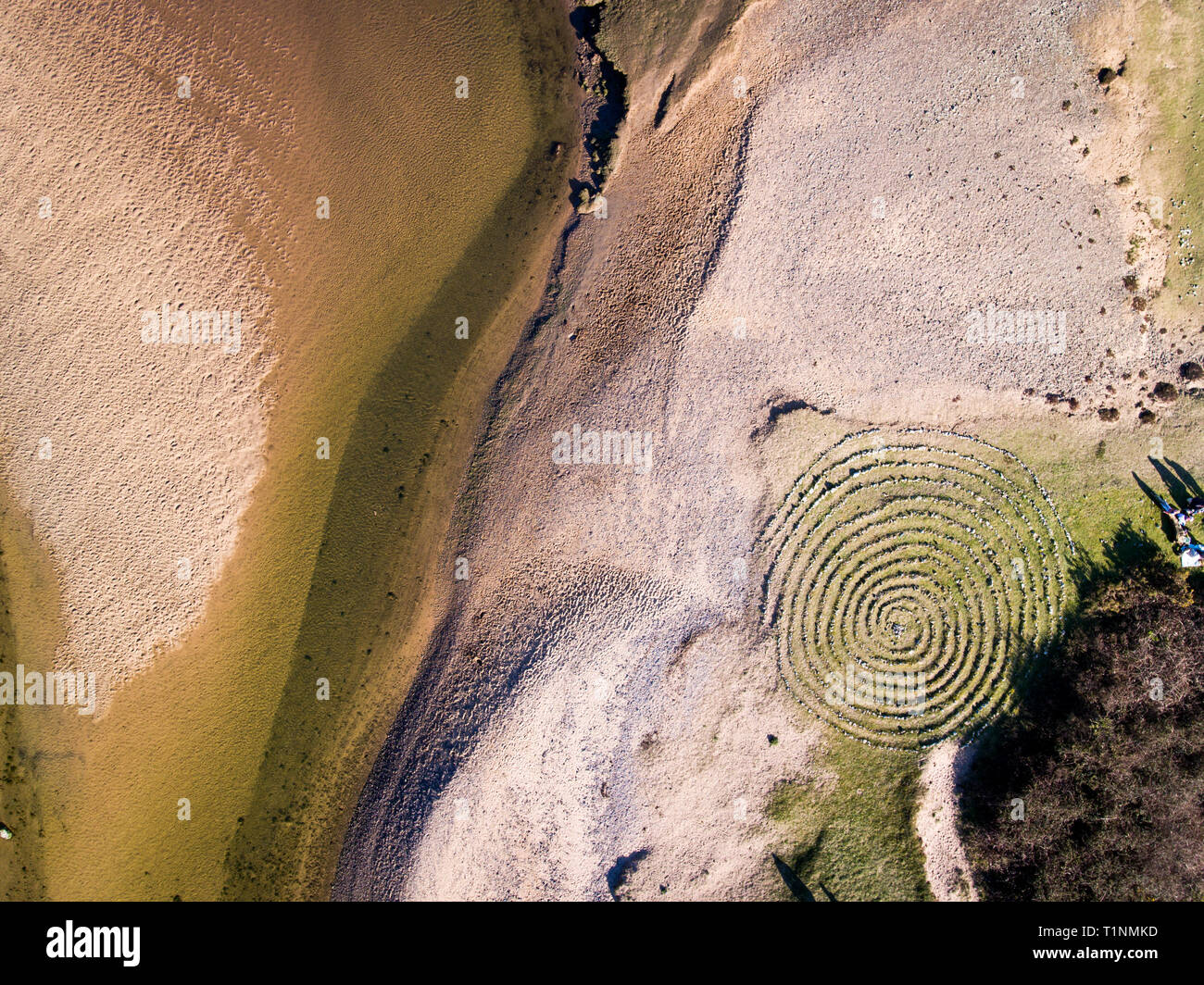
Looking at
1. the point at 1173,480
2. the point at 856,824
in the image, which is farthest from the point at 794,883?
the point at 1173,480

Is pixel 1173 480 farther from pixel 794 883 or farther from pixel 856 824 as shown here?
pixel 794 883

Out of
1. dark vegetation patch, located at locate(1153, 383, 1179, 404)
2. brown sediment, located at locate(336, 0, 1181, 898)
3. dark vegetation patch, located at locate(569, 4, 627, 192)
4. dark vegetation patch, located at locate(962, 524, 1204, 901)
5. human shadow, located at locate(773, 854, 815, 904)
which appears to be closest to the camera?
dark vegetation patch, located at locate(962, 524, 1204, 901)

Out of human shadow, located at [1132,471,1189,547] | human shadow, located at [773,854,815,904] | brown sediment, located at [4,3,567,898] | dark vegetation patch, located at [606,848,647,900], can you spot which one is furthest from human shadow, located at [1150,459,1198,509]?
brown sediment, located at [4,3,567,898]

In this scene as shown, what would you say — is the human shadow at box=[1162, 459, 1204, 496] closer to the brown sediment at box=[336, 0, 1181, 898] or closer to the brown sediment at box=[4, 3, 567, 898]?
the brown sediment at box=[336, 0, 1181, 898]

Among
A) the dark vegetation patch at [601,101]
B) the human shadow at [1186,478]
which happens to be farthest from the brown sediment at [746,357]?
the human shadow at [1186,478]

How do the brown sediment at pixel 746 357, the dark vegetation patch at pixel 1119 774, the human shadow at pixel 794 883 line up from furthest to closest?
the human shadow at pixel 794 883 < the brown sediment at pixel 746 357 < the dark vegetation patch at pixel 1119 774

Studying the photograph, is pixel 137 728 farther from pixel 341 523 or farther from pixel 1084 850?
pixel 1084 850

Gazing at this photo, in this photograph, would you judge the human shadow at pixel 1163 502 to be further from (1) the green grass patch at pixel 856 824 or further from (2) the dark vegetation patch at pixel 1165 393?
(1) the green grass patch at pixel 856 824

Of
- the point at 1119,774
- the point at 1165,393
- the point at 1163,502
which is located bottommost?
the point at 1119,774

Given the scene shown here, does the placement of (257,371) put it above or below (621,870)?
above

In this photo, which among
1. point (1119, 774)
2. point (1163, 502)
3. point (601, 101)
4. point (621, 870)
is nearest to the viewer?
point (1119, 774)
